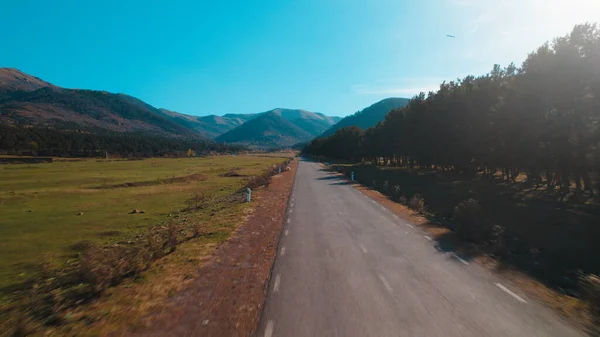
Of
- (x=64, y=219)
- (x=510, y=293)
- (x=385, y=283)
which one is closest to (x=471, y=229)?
(x=510, y=293)

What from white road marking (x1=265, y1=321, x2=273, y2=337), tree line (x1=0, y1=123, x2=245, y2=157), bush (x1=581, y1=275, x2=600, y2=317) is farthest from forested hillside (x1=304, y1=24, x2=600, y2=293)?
tree line (x1=0, y1=123, x2=245, y2=157)

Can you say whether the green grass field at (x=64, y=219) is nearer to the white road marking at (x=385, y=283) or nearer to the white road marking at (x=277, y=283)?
the white road marking at (x=277, y=283)

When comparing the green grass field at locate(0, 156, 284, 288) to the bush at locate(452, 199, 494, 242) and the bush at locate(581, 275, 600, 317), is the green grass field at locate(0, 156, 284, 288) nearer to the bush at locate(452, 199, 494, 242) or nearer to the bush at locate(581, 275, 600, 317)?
the bush at locate(581, 275, 600, 317)

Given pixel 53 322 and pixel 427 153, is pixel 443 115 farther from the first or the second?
pixel 53 322

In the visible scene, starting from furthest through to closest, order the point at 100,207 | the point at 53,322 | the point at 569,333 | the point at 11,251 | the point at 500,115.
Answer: the point at 500,115
the point at 100,207
the point at 11,251
the point at 53,322
the point at 569,333

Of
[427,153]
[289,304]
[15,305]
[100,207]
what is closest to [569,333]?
[289,304]

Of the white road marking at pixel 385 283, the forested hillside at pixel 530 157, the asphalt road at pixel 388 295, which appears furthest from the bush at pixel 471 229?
the white road marking at pixel 385 283

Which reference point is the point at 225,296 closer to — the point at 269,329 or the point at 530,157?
the point at 269,329
